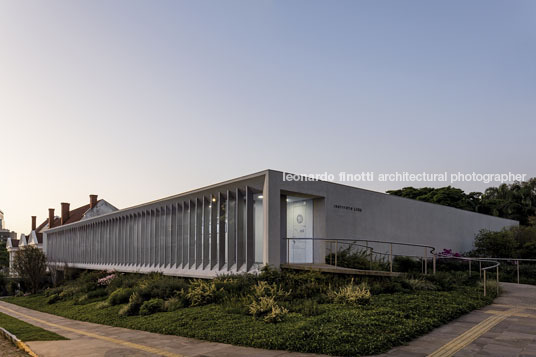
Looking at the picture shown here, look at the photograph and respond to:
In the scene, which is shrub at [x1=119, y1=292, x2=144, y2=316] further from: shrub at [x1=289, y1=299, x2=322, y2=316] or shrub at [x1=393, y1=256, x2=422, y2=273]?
shrub at [x1=393, y1=256, x2=422, y2=273]

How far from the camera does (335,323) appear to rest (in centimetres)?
936

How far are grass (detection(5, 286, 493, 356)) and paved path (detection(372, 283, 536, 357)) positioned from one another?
290 mm

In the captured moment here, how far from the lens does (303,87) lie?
22406mm

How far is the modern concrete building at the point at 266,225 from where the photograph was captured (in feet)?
58.6

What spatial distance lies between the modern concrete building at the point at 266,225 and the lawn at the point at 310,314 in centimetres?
287

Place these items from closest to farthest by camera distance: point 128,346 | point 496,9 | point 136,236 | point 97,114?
point 128,346 < point 496,9 < point 97,114 < point 136,236

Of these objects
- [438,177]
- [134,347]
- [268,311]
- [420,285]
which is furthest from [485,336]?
[438,177]

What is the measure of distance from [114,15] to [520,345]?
17.9m


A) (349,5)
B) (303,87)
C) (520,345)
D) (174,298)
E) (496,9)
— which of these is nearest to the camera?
(520,345)

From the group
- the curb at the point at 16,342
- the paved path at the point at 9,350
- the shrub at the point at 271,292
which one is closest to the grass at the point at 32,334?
the curb at the point at 16,342

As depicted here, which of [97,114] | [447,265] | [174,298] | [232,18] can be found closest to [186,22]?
[232,18]

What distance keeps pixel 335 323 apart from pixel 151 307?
25.0ft

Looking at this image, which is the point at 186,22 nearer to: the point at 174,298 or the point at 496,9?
the point at 174,298

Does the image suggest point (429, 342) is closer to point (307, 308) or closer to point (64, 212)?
point (307, 308)
